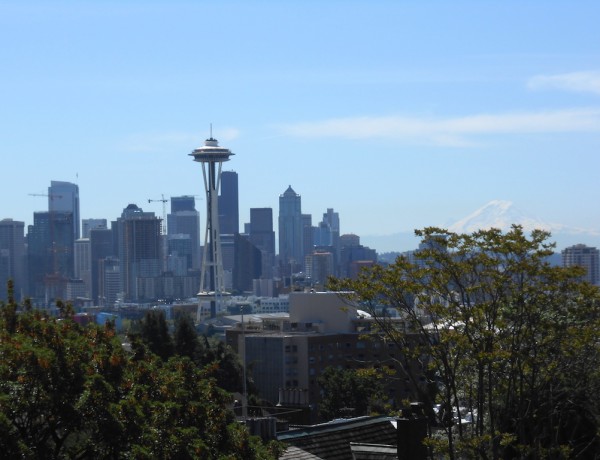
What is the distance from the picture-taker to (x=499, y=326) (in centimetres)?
2200

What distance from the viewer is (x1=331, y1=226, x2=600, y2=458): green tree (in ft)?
72.0

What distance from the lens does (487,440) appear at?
21484 mm

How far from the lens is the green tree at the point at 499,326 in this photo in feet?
72.0

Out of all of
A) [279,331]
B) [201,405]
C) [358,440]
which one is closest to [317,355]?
[279,331]

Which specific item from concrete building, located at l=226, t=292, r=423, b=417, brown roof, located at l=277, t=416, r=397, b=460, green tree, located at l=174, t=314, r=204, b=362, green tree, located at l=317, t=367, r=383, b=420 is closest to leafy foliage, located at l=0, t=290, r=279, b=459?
brown roof, located at l=277, t=416, r=397, b=460

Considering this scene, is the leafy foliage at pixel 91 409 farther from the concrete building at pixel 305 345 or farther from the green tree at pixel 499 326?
the concrete building at pixel 305 345

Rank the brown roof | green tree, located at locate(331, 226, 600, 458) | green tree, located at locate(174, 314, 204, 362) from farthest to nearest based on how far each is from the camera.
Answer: green tree, located at locate(174, 314, 204, 362)
the brown roof
green tree, located at locate(331, 226, 600, 458)

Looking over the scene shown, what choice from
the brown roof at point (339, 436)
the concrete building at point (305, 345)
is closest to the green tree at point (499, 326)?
the brown roof at point (339, 436)

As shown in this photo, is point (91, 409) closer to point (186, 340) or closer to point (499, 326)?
point (499, 326)

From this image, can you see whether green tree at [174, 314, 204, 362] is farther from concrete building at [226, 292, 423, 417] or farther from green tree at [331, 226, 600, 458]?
green tree at [331, 226, 600, 458]

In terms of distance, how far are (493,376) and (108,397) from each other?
790cm

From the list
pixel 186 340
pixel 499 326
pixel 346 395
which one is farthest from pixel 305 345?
pixel 499 326

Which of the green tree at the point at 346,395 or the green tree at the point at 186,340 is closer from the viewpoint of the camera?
the green tree at the point at 346,395

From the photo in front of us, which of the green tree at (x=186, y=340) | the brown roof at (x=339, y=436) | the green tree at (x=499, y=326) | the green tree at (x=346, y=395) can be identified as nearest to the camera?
the green tree at (x=499, y=326)
